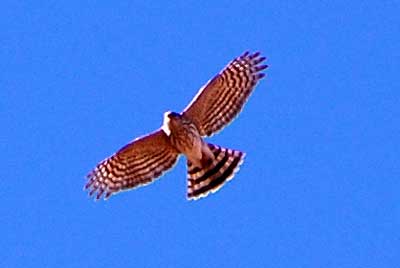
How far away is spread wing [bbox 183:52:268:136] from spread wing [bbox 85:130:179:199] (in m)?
0.60

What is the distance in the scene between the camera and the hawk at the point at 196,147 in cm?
1848

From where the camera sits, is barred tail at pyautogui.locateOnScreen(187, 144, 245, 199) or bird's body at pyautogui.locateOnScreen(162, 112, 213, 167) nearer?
bird's body at pyautogui.locateOnScreen(162, 112, 213, 167)

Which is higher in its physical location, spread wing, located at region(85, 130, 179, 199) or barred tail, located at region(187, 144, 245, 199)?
spread wing, located at region(85, 130, 179, 199)

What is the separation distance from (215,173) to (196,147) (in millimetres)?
552

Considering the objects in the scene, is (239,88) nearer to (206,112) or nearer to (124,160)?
(206,112)

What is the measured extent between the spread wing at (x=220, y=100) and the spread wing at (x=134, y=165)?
23.5 inches

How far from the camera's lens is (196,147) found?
1841 cm

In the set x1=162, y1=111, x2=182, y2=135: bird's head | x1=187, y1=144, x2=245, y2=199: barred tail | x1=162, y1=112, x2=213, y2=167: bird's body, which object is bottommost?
x1=187, y1=144, x2=245, y2=199: barred tail

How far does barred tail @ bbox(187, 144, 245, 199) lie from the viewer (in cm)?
1869

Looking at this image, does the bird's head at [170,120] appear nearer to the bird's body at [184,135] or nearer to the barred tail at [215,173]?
the bird's body at [184,135]

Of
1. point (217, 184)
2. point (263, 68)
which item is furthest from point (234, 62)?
point (217, 184)

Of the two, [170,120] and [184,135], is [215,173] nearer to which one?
[184,135]

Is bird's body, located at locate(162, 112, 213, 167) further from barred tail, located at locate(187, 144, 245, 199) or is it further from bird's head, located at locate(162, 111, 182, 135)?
barred tail, located at locate(187, 144, 245, 199)

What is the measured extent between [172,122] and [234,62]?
1.38 m
